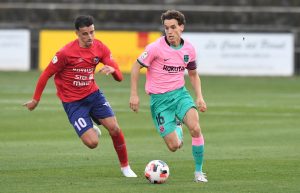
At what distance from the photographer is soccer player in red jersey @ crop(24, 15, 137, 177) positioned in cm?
1309

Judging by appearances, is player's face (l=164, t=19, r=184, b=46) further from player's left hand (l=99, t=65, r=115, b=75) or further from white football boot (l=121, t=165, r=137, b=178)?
white football boot (l=121, t=165, r=137, b=178)

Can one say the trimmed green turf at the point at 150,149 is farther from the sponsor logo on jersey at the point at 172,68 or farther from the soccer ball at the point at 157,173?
the sponsor logo on jersey at the point at 172,68

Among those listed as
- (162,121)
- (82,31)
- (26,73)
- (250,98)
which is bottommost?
(26,73)

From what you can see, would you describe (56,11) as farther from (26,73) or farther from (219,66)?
(219,66)

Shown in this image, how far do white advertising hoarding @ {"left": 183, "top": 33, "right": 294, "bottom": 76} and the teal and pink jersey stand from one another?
2357cm

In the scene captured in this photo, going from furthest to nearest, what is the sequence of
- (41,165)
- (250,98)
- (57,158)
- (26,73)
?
(26,73) → (250,98) → (57,158) → (41,165)

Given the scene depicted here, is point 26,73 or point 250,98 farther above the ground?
point 250,98

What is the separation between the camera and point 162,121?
1293 centimetres

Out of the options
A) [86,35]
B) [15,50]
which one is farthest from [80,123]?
[15,50]

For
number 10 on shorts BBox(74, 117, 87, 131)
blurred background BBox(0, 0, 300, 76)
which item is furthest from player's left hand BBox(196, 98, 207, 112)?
blurred background BBox(0, 0, 300, 76)

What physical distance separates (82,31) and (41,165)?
2553mm

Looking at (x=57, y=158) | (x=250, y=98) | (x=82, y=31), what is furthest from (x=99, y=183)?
(x=250, y=98)

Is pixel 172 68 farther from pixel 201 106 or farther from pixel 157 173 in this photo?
pixel 157 173

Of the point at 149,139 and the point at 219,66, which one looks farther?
the point at 219,66
